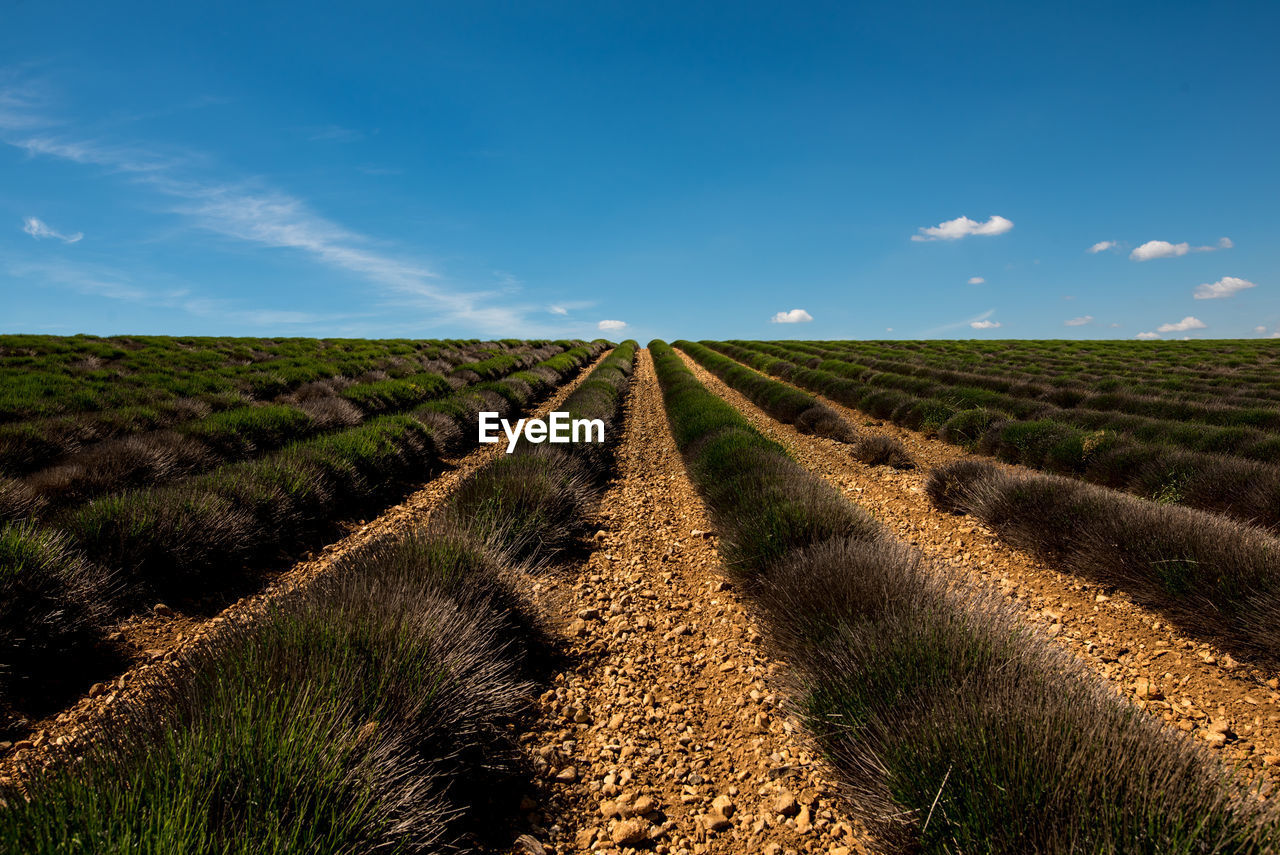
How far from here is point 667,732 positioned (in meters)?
3.19

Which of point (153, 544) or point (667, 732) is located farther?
point (153, 544)

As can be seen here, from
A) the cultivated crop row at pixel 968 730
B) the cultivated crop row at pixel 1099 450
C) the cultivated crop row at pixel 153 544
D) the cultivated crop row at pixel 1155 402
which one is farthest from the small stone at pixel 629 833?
the cultivated crop row at pixel 1155 402

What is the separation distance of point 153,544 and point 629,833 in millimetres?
4473

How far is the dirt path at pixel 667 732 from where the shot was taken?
2.47 meters

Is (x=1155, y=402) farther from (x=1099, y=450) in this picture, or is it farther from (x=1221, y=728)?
(x=1221, y=728)

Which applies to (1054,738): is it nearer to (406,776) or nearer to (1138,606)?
(406,776)

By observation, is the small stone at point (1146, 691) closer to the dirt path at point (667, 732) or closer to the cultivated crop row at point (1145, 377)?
the dirt path at point (667, 732)

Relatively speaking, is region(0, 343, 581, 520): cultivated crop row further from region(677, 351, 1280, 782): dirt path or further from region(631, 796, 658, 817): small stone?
region(677, 351, 1280, 782): dirt path

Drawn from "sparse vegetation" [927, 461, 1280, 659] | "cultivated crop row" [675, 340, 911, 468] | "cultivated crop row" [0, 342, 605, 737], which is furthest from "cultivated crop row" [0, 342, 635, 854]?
"cultivated crop row" [675, 340, 911, 468]

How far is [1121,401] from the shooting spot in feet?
41.6

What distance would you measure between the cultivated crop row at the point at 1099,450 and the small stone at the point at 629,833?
6254 millimetres

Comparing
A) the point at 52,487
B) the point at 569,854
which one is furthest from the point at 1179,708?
the point at 52,487

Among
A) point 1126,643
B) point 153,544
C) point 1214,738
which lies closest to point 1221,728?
point 1214,738

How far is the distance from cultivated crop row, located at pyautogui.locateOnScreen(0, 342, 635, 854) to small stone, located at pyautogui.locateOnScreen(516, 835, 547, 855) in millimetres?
245
